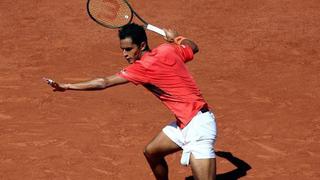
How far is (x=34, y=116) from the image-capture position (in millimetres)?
10477

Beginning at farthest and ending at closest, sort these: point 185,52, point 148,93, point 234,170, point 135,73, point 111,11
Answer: point 148,93 < point 234,170 < point 111,11 < point 185,52 < point 135,73

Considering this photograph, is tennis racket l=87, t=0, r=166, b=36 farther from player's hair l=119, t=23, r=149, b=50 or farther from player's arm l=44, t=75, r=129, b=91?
player's arm l=44, t=75, r=129, b=91

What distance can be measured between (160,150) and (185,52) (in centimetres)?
111

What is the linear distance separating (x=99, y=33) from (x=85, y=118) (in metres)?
4.12

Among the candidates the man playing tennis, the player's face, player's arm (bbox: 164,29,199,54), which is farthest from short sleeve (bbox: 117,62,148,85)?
player's arm (bbox: 164,29,199,54)

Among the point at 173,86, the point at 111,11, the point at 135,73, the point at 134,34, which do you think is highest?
the point at 111,11

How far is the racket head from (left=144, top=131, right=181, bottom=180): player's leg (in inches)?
59.9

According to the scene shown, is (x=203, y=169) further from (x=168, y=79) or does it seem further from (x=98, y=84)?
(x=98, y=84)

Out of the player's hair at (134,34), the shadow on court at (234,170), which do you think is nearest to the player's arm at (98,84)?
the player's hair at (134,34)

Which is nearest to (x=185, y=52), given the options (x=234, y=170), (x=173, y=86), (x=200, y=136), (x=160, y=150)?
(x=173, y=86)

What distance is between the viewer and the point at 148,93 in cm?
1141

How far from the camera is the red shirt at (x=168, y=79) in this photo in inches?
269

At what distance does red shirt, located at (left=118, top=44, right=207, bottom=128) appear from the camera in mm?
6836

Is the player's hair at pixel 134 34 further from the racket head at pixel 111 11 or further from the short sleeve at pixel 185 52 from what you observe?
the racket head at pixel 111 11
